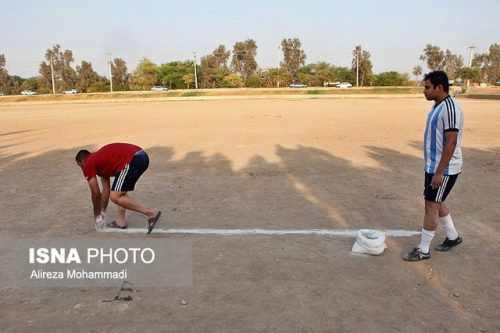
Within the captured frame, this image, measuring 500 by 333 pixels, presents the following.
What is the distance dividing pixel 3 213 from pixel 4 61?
334ft

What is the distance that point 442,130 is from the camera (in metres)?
3.55

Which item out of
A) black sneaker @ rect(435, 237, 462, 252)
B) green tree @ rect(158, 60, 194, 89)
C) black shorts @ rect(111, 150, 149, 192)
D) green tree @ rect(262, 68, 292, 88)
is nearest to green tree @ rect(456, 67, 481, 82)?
green tree @ rect(262, 68, 292, 88)

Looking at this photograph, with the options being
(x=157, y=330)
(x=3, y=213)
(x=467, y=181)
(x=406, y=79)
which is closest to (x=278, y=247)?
(x=157, y=330)

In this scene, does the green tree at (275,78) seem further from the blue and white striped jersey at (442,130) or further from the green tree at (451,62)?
the blue and white striped jersey at (442,130)

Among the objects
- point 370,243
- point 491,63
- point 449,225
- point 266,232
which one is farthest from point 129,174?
point 491,63

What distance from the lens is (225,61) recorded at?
312ft

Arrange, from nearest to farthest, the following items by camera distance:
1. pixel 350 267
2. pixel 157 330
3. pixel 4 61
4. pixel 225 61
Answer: pixel 157 330, pixel 350 267, pixel 4 61, pixel 225 61

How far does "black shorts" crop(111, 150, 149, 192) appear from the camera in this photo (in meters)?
4.55

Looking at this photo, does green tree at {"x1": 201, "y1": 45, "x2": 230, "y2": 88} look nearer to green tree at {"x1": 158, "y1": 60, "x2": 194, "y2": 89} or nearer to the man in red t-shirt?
green tree at {"x1": 158, "y1": 60, "x2": 194, "y2": 89}

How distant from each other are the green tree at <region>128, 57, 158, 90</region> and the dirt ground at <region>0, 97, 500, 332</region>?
250ft

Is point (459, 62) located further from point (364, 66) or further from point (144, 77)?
point (144, 77)

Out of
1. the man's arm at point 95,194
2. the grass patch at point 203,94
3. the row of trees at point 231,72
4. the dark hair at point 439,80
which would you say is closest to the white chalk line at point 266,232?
the man's arm at point 95,194

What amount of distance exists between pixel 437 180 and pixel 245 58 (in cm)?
9405

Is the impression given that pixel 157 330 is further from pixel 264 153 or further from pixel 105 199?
pixel 264 153
